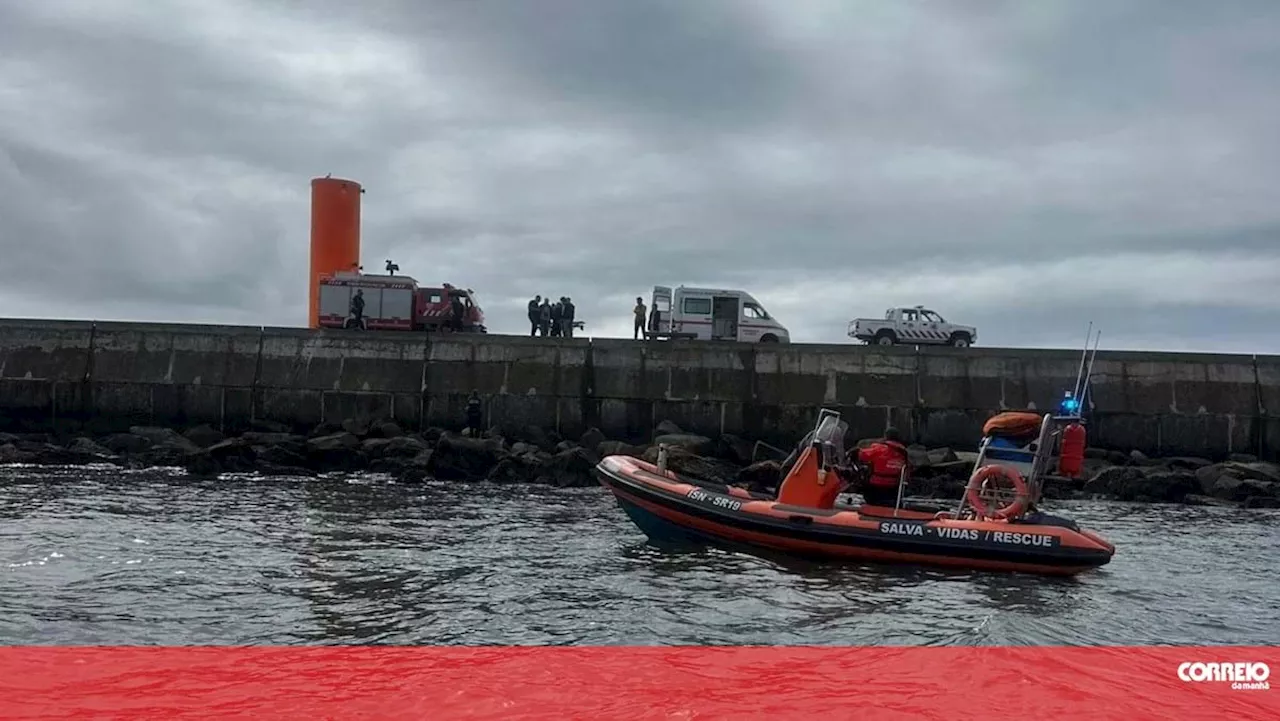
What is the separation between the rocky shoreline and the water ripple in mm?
3781

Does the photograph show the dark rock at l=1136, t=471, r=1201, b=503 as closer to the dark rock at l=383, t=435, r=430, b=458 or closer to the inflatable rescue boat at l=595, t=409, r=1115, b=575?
the inflatable rescue boat at l=595, t=409, r=1115, b=575

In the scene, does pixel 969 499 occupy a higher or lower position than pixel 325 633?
higher

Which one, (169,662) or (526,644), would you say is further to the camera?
(526,644)

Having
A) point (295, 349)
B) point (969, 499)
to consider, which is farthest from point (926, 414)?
point (295, 349)

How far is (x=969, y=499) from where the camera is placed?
36.0 feet

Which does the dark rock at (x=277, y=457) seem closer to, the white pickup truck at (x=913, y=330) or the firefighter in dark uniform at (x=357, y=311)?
the firefighter in dark uniform at (x=357, y=311)

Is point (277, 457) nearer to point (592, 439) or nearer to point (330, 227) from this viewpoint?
point (592, 439)

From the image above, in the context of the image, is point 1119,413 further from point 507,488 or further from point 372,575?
point 372,575

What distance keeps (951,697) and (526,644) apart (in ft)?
9.43

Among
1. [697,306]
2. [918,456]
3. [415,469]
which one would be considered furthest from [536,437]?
[918,456]

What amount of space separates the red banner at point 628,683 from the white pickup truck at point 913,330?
2064 centimetres

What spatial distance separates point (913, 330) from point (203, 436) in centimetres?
1798

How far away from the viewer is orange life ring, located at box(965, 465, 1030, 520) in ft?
34.8

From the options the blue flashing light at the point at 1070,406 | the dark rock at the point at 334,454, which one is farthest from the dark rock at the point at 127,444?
the blue flashing light at the point at 1070,406
